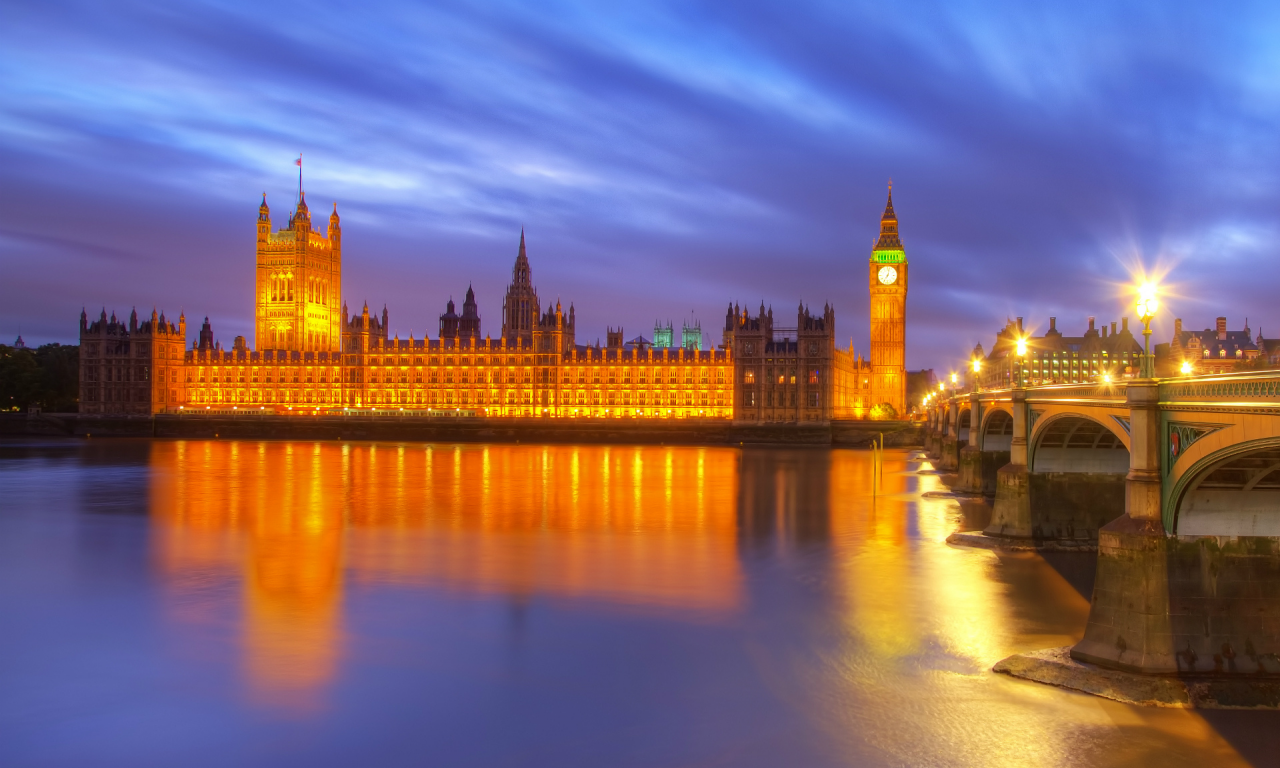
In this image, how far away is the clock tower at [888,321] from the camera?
13875cm

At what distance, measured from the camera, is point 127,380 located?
433ft

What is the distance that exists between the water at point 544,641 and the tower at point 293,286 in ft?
378

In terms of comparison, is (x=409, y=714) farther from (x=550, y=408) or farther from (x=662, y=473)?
(x=550, y=408)

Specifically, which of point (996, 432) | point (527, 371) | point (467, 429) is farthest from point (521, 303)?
point (996, 432)

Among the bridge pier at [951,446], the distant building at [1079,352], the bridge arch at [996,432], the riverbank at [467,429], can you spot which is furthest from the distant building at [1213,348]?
the bridge arch at [996,432]

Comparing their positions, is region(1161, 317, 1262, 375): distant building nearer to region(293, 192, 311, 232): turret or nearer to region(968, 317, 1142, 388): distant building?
region(968, 317, 1142, 388): distant building

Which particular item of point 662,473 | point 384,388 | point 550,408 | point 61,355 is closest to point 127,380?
point 61,355

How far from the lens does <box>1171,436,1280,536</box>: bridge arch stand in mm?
17594

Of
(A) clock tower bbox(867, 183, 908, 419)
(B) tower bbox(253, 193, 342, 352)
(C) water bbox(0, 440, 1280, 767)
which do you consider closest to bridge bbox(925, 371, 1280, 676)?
(C) water bbox(0, 440, 1280, 767)

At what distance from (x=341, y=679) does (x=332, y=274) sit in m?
156

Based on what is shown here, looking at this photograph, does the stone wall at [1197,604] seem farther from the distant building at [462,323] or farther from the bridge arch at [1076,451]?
the distant building at [462,323]

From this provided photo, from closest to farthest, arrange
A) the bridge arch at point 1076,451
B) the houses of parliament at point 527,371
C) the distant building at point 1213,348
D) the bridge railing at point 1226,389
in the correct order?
the bridge railing at point 1226,389
the bridge arch at point 1076,451
the distant building at point 1213,348
the houses of parliament at point 527,371

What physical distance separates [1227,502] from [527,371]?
114 meters

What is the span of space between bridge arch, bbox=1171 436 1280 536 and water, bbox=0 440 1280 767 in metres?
3.25
